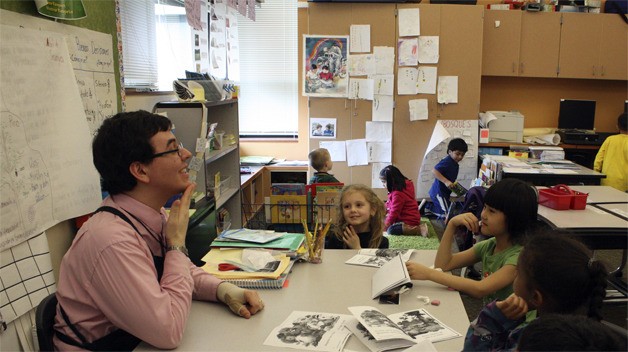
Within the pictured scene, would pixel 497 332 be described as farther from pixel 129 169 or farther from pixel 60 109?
pixel 60 109

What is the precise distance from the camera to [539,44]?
18.3 ft

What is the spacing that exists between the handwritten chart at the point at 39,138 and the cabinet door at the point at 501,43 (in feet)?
15.3

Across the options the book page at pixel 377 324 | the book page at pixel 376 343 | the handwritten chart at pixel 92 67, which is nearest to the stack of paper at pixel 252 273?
the book page at pixel 377 324

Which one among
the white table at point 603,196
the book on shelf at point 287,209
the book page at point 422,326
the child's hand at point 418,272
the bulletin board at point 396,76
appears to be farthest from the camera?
the bulletin board at point 396,76

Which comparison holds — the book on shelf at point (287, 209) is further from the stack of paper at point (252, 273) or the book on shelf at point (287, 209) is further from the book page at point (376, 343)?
the book page at point (376, 343)

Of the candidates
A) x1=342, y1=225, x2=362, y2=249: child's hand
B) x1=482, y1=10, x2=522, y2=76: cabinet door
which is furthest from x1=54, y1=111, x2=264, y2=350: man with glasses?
x1=482, y1=10, x2=522, y2=76: cabinet door

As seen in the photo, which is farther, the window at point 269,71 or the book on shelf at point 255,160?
the window at point 269,71

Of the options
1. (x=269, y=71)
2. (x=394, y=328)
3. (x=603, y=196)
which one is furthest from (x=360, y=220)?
(x=269, y=71)

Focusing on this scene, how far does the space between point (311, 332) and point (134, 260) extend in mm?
539

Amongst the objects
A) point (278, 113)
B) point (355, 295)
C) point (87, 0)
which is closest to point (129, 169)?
point (355, 295)

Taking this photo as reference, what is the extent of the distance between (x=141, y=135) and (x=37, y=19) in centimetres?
78

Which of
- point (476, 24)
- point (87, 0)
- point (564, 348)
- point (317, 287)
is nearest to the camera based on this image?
point (564, 348)

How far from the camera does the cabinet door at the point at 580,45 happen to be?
5.55 meters

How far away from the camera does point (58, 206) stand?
2008 millimetres
